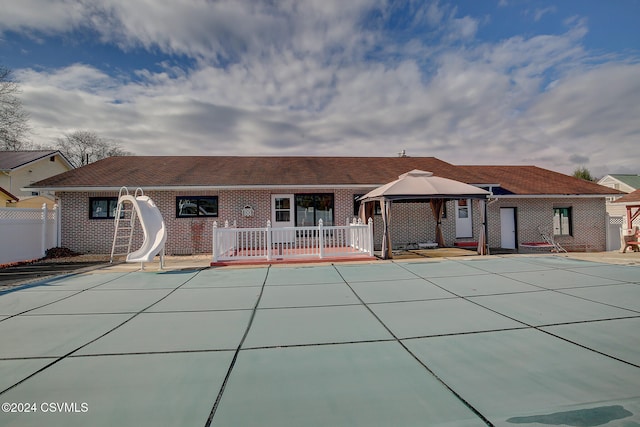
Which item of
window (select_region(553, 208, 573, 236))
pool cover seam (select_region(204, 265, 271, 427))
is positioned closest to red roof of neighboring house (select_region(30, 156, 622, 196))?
window (select_region(553, 208, 573, 236))

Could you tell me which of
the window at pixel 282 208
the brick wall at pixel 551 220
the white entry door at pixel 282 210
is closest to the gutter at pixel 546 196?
the brick wall at pixel 551 220

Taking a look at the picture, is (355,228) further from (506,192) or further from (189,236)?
(506,192)

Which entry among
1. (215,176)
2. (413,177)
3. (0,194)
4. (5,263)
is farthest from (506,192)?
(0,194)

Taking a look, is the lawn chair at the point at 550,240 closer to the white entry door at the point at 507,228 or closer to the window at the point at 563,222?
the window at the point at 563,222

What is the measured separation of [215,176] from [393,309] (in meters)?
11.3

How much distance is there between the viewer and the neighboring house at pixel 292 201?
13.0 meters

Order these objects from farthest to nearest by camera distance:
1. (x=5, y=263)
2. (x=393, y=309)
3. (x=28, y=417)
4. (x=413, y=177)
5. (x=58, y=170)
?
1. (x=58, y=170)
2. (x=413, y=177)
3. (x=5, y=263)
4. (x=393, y=309)
5. (x=28, y=417)

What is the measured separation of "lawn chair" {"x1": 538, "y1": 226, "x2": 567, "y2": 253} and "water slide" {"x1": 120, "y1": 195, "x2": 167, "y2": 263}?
54.6ft

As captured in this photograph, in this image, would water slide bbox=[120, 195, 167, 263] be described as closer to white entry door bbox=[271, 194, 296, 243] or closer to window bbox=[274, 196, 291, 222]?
white entry door bbox=[271, 194, 296, 243]

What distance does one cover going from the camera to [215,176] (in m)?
14.0

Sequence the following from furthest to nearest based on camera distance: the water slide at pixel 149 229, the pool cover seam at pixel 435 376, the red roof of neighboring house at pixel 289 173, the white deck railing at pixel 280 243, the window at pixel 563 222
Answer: the window at pixel 563 222 < the red roof of neighboring house at pixel 289 173 < the white deck railing at pixel 280 243 < the water slide at pixel 149 229 < the pool cover seam at pixel 435 376

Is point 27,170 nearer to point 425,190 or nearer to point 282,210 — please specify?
point 282,210

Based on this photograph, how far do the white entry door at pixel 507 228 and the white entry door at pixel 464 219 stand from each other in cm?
150

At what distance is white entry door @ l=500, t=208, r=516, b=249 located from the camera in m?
14.9
